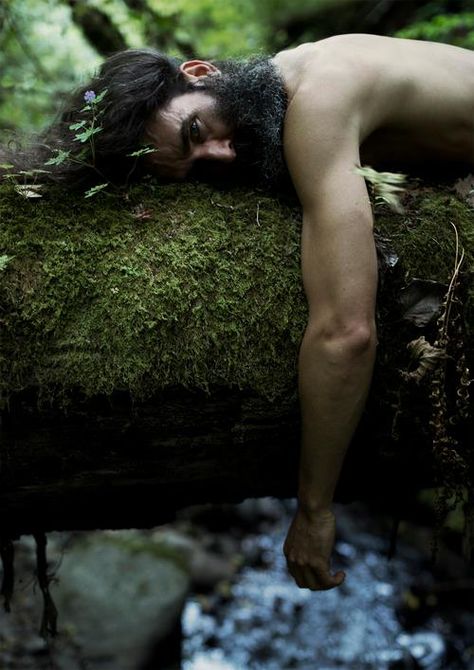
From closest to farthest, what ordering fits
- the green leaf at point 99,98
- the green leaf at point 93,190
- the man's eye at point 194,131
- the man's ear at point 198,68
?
the green leaf at point 93,190, the green leaf at point 99,98, the man's eye at point 194,131, the man's ear at point 198,68

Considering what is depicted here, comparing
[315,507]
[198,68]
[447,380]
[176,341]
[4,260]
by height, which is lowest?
[315,507]

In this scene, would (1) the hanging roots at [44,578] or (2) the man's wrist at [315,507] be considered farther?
(1) the hanging roots at [44,578]

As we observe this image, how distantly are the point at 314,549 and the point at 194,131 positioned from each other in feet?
5.43

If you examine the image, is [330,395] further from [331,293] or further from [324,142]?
[324,142]

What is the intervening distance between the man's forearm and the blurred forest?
90.5 inches

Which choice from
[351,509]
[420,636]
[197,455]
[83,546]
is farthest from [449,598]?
[197,455]

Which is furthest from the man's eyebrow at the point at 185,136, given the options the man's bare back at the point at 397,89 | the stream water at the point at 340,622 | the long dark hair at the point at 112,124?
the stream water at the point at 340,622

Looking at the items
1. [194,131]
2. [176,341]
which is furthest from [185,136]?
[176,341]

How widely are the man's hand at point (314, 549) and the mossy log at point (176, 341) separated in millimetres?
220

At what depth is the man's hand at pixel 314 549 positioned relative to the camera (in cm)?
238

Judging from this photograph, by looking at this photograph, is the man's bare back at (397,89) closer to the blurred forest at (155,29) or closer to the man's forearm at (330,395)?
the man's forearm at (330,395)

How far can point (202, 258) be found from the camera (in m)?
2.21

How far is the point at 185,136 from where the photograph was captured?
8.52 feet

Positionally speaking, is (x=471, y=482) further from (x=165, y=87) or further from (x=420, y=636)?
(x=420, y=636)
